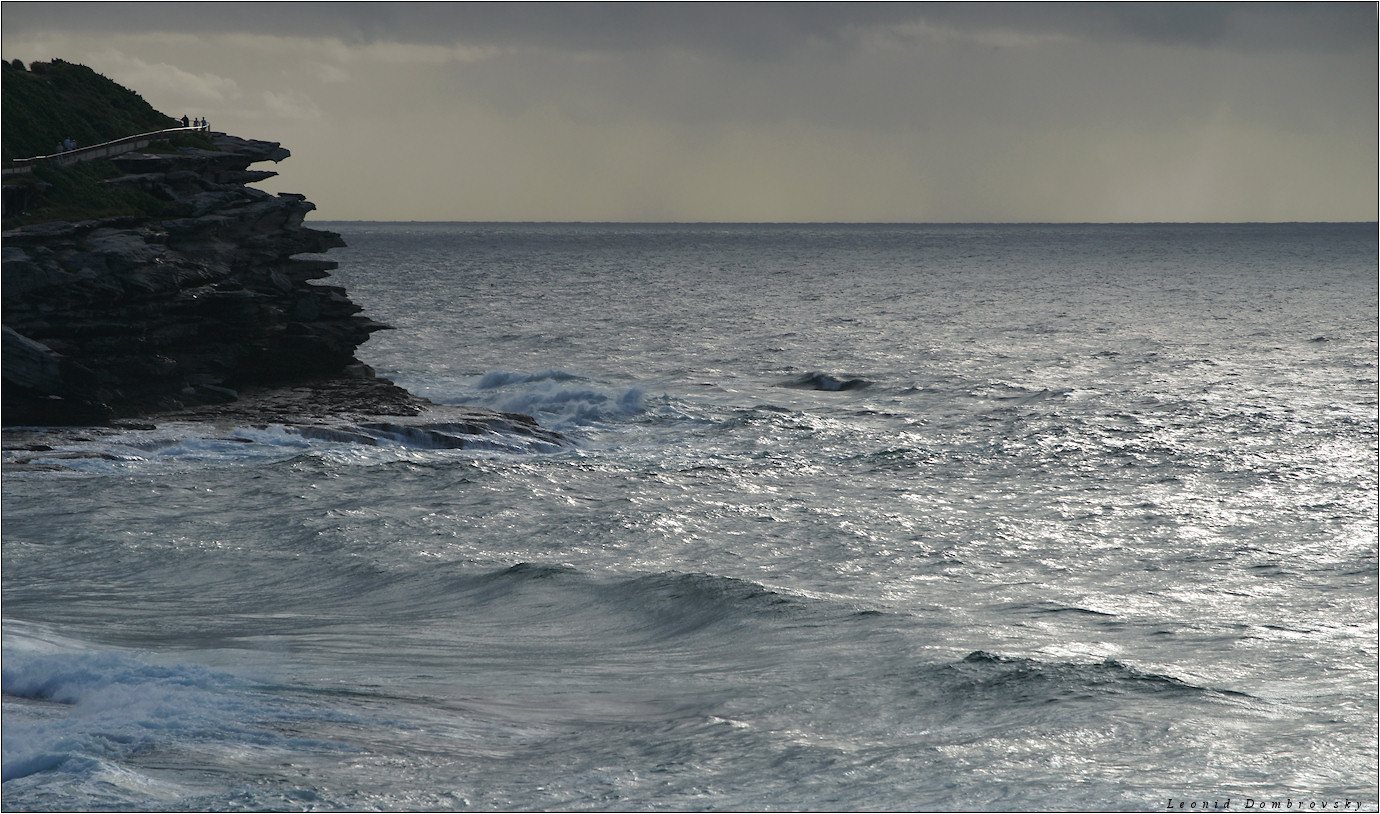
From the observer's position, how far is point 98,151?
31.4 meters

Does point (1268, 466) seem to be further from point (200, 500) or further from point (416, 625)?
point (200, 500)

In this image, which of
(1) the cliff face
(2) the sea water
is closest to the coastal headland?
(1) the cliff face

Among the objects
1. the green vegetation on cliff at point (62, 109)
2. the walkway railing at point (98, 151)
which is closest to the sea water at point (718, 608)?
the walkway railing at point (98, 151)

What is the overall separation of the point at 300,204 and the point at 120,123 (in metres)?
7.97

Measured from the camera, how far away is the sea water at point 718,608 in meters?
10.0

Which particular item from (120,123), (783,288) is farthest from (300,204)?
(783,288)

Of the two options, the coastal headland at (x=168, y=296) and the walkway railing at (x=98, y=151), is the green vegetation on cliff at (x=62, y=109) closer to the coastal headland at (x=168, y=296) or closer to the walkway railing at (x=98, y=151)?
the coastal headland at (x=168, y=296)

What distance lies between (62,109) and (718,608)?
29985 millimetres

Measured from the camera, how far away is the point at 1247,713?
38.0 feet

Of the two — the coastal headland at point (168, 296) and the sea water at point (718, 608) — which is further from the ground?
the coastal headland at point (168, 296)

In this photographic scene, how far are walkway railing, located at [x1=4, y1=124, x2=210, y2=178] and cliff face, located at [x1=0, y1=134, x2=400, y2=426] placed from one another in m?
0.68

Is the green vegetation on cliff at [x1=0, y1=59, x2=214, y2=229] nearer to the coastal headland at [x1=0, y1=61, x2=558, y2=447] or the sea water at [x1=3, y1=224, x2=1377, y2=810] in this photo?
the coastal headland at [x1=0, y1=61, x2=558, y2=447]

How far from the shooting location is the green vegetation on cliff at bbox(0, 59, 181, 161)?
105ft

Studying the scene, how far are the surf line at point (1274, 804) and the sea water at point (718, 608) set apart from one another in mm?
81
